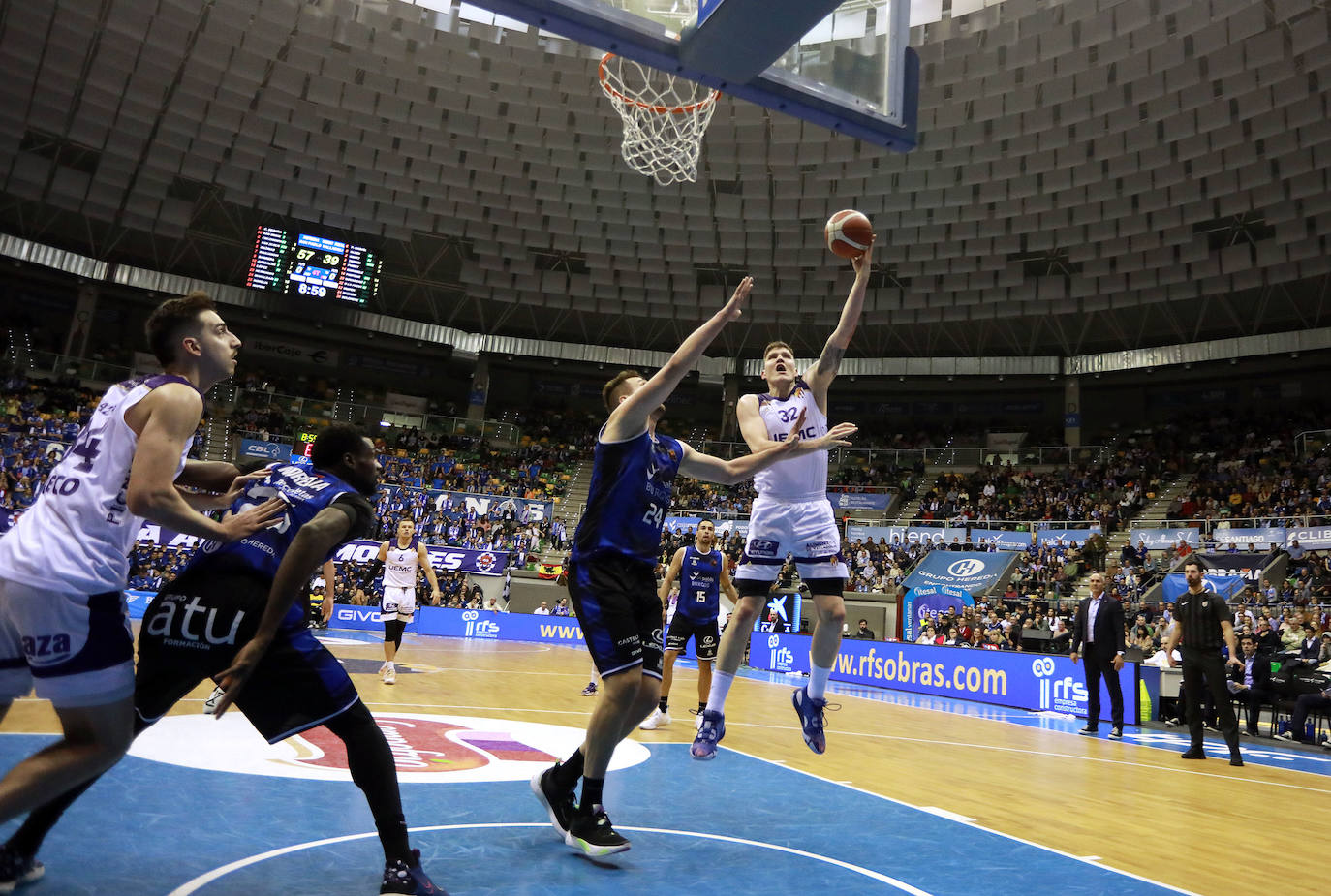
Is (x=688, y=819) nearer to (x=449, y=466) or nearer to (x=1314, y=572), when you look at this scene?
(x=1314, y=572)

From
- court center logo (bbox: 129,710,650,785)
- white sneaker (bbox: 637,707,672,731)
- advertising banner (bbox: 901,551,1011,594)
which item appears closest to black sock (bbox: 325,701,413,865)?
court center logo (bbox: 129,710,650,785)

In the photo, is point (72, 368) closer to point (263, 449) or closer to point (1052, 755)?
point (263, 449)

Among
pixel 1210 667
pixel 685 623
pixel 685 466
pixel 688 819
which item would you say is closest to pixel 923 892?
pixel 688 819

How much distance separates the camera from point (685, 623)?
31.8ft

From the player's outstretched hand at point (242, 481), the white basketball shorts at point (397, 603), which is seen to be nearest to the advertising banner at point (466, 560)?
the white basketball shorts at point (397, 603)

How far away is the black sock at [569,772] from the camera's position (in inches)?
175

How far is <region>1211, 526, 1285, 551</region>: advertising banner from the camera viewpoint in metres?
22.5

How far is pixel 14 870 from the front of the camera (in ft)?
10.5

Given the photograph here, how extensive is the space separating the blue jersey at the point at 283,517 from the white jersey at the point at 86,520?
0.28 metres

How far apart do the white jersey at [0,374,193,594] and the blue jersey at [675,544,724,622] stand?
23.1 ft

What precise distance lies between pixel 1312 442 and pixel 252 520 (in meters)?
33.4

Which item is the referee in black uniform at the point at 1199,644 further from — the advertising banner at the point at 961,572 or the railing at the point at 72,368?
the railing at the point at 72,368

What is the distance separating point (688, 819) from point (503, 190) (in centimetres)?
2754

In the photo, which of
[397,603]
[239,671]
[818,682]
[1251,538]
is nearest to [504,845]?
[239,671]
